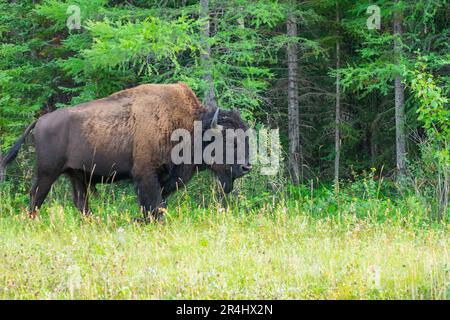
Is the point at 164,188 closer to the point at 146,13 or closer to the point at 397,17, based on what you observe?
the point at 146,13

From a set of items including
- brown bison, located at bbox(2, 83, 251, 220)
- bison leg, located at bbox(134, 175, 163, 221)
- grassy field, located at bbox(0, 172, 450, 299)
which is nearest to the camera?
grassy field, located at bbox(0, 172, 450, 299)

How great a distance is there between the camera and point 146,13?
1230 cm

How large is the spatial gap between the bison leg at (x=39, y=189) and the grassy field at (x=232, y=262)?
1.61 m

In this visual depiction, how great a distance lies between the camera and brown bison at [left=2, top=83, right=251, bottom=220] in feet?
33.3

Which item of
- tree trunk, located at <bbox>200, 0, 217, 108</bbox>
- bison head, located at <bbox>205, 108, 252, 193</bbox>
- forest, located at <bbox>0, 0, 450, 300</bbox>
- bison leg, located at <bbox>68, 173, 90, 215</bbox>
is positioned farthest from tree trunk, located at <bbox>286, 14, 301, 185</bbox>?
bison leg, located at <bbox>68, 173, 90, 215</bbox>

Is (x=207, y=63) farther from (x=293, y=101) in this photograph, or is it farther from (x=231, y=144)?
(x=293, y=101)

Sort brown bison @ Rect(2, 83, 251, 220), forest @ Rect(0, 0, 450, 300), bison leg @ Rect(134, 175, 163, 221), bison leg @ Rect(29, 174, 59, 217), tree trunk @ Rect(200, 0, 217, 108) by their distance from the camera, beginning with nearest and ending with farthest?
forest @ Rect(0, 0, 450, 300) < bison leg @ Rect(134, 175, 163, 221) < brown bison @ Rect(2, 83, 251, 220) < bison leg @ Rect(29, 174, 59, 217) < tree trunk @ Rect(200, 0, 217, 108)

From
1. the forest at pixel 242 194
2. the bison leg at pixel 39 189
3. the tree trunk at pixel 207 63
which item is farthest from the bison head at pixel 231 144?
the bison leg at pixel 39 189

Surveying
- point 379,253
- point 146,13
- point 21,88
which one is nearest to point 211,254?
point 379,253

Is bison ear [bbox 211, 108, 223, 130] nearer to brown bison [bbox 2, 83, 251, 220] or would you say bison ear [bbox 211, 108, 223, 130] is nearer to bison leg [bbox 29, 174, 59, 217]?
brown bison [bbox 2, 83, 251, 220]

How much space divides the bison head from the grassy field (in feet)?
5.30

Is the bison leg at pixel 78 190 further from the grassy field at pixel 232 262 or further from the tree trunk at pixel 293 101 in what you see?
the tree trunk at pixel 293 101

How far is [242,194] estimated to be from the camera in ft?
40.2

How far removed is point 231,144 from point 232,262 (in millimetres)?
3974
